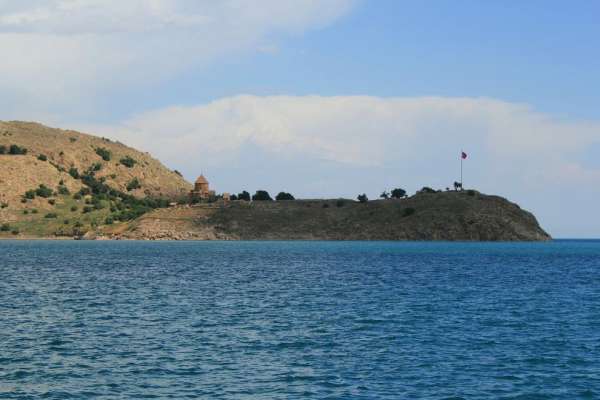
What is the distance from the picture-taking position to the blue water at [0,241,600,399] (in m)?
31.1

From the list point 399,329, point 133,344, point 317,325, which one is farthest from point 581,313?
point 133,344

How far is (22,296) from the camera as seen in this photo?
62062 mm

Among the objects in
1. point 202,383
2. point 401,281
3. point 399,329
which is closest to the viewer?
point 202,383

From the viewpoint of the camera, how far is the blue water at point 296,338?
3106cm

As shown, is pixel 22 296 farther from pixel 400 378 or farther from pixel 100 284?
pixel 400 378

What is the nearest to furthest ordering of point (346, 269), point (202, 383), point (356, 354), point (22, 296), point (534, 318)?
point (202, 383) → point (356, 354) → point (534, 318) → point (22, 296) → point (346, 269)

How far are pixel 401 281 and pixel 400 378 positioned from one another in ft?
155

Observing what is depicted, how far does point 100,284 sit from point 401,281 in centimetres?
3173

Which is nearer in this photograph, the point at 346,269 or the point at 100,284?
the point at 100,284

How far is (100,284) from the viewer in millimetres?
73688

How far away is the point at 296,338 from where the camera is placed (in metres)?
42.1

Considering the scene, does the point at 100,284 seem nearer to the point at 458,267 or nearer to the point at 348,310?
the point at 348,310

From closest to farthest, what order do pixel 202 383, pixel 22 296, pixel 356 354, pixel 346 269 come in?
pixel 202 383 < pixel 356 354 < pixel 22 296 < pixel 346 269

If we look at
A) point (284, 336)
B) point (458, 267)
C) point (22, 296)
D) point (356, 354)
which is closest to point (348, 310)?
point (284, 336)
